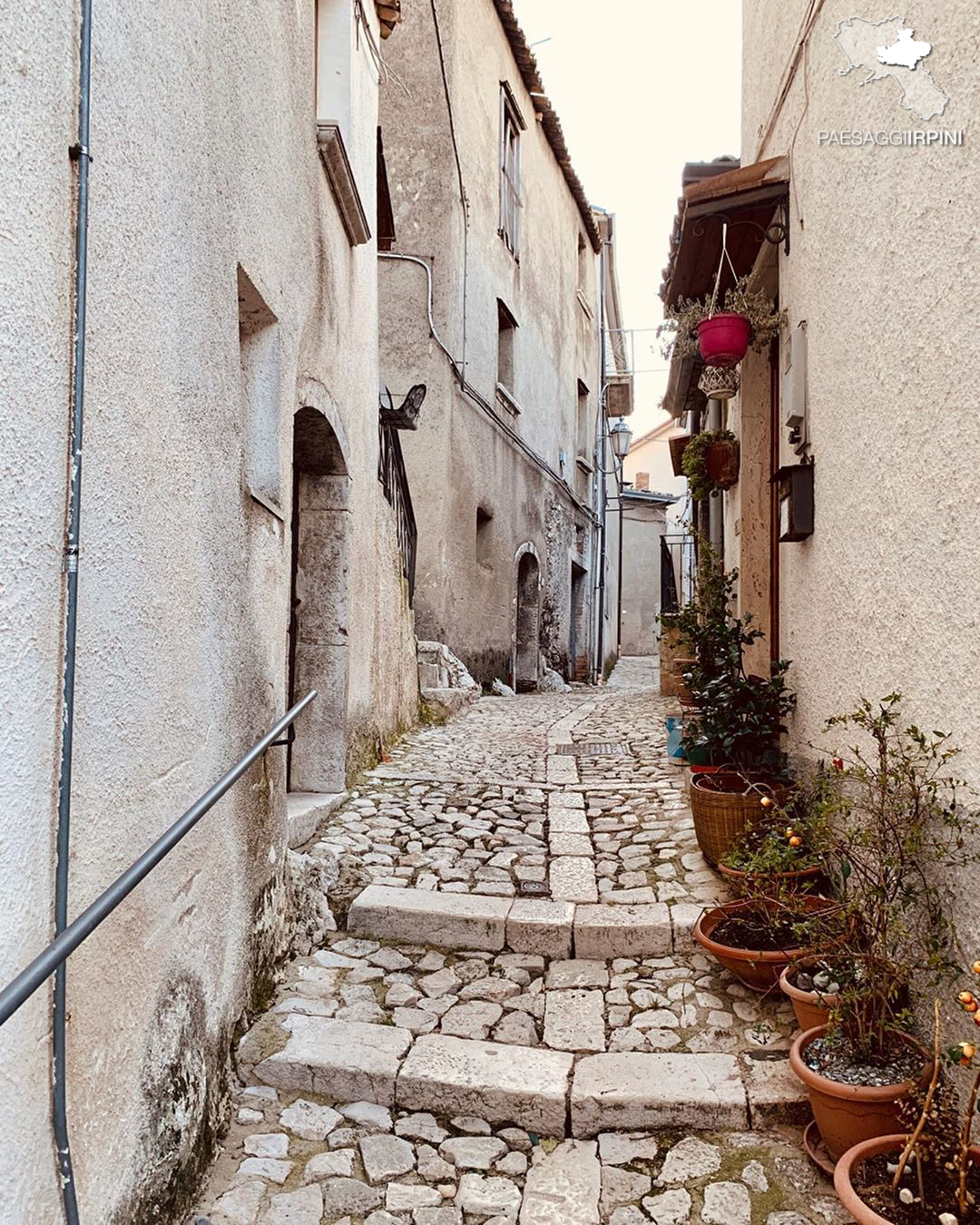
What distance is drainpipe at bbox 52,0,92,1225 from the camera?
5.42 ft

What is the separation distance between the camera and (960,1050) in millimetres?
1928

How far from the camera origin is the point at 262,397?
11.8ft

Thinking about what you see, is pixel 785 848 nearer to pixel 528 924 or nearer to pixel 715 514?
pixel 528 924

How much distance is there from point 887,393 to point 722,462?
12.1 feet

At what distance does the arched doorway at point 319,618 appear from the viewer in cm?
523

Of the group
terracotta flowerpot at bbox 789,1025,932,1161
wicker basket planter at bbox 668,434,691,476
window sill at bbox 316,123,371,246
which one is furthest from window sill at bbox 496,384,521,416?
terracotta flowerpot at bbox 789,1025,932,1161

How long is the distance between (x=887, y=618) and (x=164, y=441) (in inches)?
85.9

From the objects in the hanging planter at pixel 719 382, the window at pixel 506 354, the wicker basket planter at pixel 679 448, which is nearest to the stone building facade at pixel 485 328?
the window at pixel 506 354

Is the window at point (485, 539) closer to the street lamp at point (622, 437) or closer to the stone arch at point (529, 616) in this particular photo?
the stone arch at point (529, 616)

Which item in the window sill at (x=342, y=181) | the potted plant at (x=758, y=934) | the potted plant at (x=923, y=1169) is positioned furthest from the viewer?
the window sill at (x=342, y=181)

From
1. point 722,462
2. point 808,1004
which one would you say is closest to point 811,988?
point 808,1004

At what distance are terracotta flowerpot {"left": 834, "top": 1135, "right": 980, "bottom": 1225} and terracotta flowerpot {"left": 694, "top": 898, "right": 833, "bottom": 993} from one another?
75 centimetres

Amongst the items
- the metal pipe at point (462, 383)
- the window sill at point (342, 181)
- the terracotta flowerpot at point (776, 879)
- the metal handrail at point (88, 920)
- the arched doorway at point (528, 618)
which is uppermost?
the metal pipe at point (462, 383)

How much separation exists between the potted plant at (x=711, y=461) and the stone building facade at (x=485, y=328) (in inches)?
119
